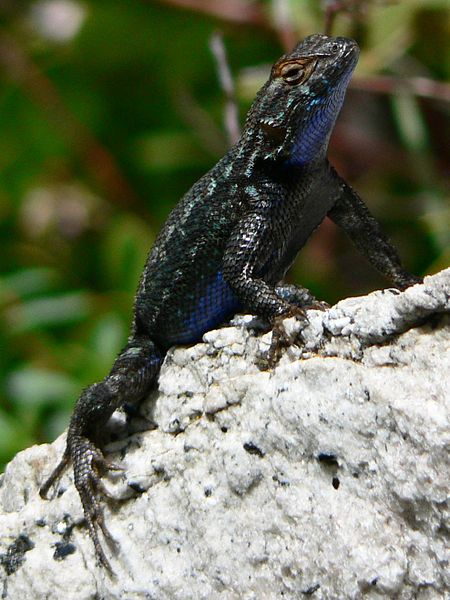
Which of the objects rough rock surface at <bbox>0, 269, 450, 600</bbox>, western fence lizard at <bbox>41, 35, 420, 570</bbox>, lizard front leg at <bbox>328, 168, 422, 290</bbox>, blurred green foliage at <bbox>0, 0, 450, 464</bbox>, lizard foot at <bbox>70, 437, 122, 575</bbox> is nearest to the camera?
rough rock surface at <bbox>0, 269, 450, 600</bbox>

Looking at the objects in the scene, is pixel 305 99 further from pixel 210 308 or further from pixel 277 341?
pixel 277 341

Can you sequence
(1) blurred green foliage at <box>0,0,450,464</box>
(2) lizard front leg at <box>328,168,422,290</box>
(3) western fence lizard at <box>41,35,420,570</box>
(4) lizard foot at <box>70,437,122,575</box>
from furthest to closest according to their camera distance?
(1) blurred green foliage at <box>0,0,450,464</box>, (2) lizard front leg at <box>328,168,422,290</box>, (3) western fence lizard at <box>41,35,420,570</box>, (4) lizard foot at <box>70,437,122,575</box>

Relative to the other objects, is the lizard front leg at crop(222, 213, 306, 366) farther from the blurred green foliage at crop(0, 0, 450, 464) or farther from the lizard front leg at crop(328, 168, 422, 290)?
the blurred green foliage at crop(0, 0, 450, 464)

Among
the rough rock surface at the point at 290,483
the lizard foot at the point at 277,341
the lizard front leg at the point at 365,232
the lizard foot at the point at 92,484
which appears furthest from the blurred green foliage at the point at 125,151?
the lizard foot at the point at 277,341

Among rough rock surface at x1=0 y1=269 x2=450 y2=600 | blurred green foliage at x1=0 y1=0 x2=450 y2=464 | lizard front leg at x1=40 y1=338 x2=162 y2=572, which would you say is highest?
blurred green foliage at x1=0 y1=0 x2=450 y2=464

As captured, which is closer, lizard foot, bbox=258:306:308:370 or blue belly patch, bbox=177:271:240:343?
lizard foot, bbox=258:306:308:370

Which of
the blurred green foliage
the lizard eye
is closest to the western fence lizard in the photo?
the lizard eye

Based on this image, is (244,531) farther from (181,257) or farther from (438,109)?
(438,109)

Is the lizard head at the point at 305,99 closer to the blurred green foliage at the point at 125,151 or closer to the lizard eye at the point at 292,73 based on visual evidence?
the lizard eye at the point at 292,73
